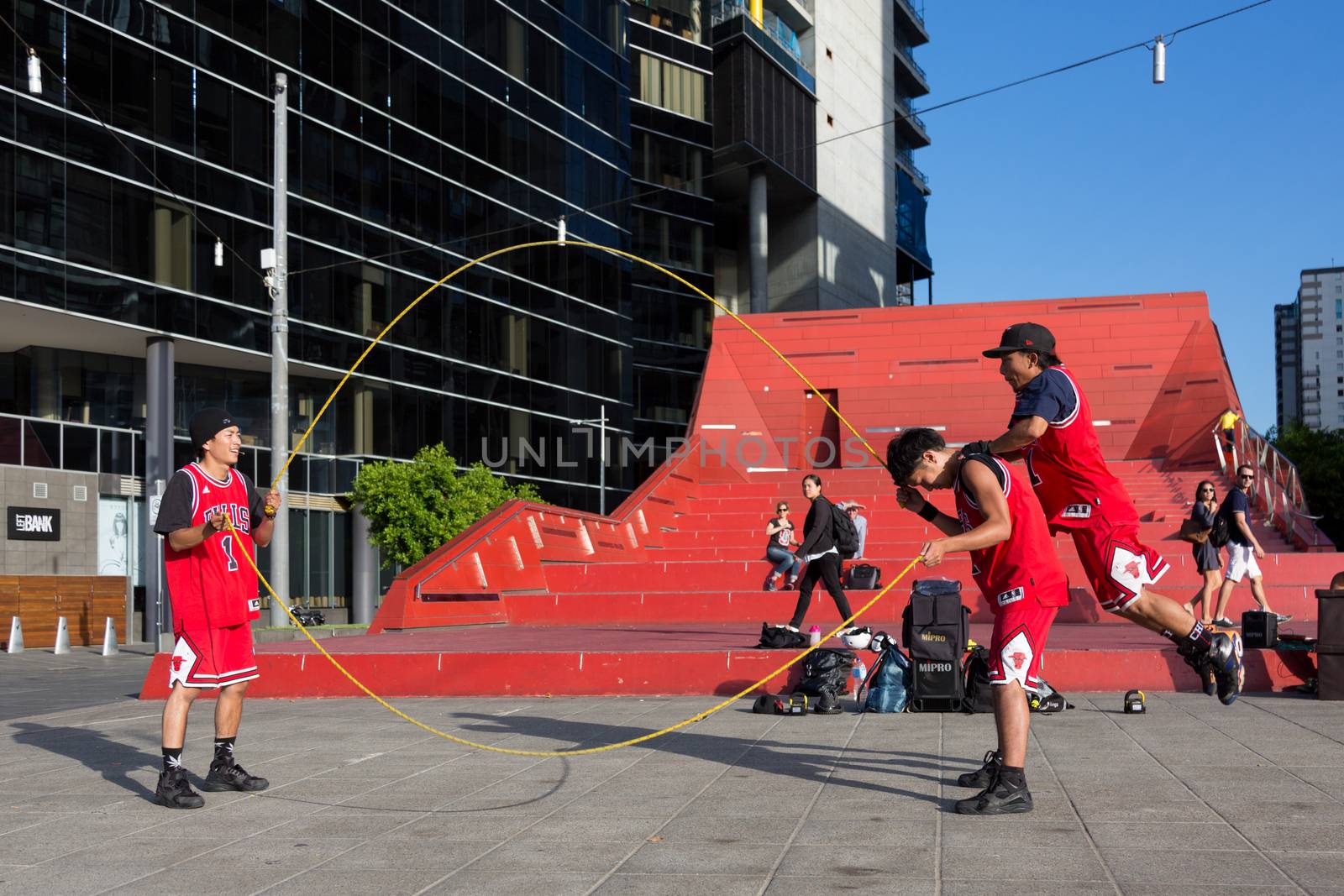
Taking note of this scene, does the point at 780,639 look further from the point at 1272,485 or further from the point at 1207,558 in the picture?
the point at 1272,485

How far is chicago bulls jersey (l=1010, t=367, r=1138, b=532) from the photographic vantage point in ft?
20.4

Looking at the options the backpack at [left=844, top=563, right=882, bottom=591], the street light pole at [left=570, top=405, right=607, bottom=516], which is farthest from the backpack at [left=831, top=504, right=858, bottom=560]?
the street light pole at [left=570, top=405, right=607, bottom=516]

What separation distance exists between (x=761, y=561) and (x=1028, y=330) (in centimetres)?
1260

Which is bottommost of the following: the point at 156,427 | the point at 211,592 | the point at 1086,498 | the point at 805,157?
the point at 211,592

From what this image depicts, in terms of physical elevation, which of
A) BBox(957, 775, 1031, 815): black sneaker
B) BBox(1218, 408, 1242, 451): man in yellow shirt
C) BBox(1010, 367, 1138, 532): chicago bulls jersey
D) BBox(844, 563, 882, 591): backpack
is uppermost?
BBox(1218, 408, 1242, 451): man in yellow shirt

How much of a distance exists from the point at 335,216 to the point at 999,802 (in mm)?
32612

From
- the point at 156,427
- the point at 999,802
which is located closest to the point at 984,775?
the point at 999,802

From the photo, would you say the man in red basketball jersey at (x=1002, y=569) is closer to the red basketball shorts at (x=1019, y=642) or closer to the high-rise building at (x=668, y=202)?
the red basketball shorts at (x=1019, y=642)

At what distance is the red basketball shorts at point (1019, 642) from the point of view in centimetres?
587

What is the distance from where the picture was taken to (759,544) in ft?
69.9

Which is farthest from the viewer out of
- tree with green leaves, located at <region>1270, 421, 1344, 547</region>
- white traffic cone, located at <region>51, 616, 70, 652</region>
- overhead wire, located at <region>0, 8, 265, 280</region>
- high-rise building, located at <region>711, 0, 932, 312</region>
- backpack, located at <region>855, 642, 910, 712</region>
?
tree with green leaves, located at <region>1270, 421, 1344, 547</region>

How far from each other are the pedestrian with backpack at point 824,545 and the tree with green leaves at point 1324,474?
216 ft

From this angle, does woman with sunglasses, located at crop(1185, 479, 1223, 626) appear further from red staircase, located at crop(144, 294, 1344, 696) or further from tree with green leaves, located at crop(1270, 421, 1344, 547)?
tree with green leaves, located at crop(1270, 421, 1344, 547)

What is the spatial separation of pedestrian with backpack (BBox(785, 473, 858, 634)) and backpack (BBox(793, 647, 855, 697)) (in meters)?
2.59
